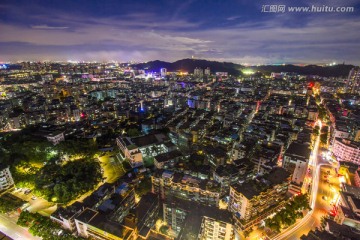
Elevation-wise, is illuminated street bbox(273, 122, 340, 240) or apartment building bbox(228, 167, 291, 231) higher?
apartment building bbox(228, 167, 291, 231)

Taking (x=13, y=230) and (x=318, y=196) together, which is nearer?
(x=13, y=230)

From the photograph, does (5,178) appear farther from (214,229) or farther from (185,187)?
(214,229)

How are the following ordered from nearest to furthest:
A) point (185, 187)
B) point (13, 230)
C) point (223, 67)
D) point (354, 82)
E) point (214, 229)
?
point (214, 229), point (13, 230), point (185, 187), point (354, 82), point (223, 67)

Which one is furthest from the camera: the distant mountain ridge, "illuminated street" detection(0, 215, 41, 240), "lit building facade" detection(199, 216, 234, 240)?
the distant mountain ridge

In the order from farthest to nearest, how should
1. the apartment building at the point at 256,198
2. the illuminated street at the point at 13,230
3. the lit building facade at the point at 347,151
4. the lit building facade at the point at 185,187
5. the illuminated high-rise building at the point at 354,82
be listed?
the illuminated high-rise building at the point at 354,82
the lit building facade at the point at 347,151
the lit building facade at the point at 185,187
the apartment building at the point at 256,198
the illuminated street at the point at 13,230

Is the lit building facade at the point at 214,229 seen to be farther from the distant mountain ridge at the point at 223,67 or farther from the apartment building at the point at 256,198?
the distant mountain ridge at the point at 223,67

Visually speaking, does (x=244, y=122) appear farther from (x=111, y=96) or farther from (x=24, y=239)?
(x=111, y=96)

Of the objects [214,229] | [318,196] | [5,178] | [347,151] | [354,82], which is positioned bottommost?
[318,196]

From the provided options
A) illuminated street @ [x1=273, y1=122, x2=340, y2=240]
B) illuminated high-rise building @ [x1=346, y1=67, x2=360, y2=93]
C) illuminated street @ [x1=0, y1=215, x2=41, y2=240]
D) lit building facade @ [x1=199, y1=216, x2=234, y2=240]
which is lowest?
illuminated street @ [x1=273, y1=122, x2=340, y2=240]

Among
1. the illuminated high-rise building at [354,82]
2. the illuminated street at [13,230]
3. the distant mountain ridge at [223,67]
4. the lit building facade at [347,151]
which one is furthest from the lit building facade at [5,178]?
the distant mountain ridge at [223,67]

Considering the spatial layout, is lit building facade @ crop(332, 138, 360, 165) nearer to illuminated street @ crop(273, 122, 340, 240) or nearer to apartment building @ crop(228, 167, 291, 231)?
illuminated street @ crop(273, 122, 340, 240)

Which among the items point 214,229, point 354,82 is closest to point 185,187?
point 214,229

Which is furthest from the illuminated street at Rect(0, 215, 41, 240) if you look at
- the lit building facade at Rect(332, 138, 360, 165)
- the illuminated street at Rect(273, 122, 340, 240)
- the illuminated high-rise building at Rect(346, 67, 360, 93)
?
the illuminated high-rise building at Rect(346, 67, 360, 93)
